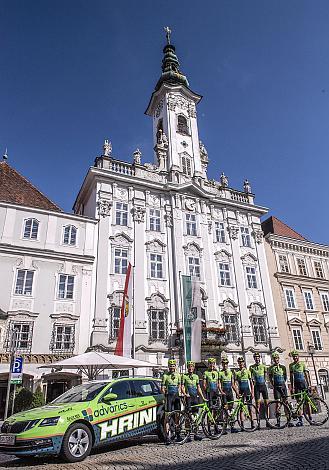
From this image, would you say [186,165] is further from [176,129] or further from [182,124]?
[182,124]

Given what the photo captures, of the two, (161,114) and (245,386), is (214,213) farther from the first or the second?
(245,386)

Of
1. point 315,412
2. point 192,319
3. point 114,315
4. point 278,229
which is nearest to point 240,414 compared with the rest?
point 315,412

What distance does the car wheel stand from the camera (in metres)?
6.90

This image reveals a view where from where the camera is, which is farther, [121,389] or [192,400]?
[192,400]

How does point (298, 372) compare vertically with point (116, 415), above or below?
above

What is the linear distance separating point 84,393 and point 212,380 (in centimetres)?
405

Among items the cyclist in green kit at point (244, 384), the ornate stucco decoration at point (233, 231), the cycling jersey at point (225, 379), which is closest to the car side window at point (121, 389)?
the cycling jersey at point (225, 379)

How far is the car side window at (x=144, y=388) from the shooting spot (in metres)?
9.11

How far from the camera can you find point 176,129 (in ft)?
109

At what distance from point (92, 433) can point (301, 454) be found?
4.15 metres

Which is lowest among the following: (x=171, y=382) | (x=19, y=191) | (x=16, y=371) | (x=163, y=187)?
(x=171, y=382)

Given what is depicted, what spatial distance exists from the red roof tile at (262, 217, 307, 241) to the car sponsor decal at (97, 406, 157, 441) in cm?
2683

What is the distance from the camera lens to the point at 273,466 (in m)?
5.73

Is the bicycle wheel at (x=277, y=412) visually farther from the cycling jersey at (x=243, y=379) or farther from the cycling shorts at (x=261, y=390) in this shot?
the cycling jersey at (x=243, y=379)
